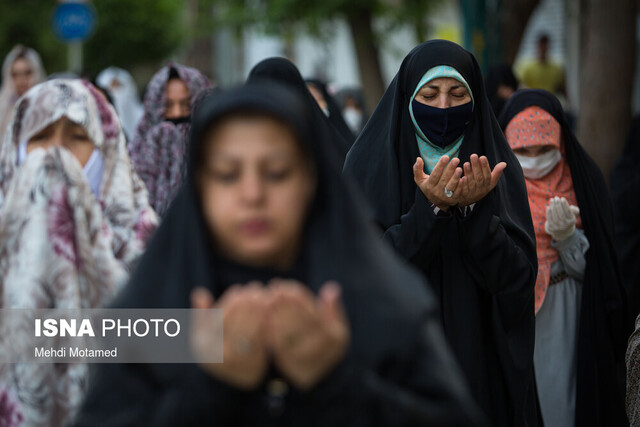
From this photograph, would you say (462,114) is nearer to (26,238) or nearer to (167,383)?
(26,238)

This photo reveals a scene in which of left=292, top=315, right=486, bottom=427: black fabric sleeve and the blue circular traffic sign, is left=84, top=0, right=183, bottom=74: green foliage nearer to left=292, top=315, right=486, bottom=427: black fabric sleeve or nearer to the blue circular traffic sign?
the blue circular traffic sign

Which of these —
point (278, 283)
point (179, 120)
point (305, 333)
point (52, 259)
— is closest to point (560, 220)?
point (52, 259)

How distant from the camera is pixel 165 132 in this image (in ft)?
19.7

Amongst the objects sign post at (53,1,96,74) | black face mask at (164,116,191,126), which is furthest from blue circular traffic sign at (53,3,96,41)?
black face mask at (164,116,191,126)

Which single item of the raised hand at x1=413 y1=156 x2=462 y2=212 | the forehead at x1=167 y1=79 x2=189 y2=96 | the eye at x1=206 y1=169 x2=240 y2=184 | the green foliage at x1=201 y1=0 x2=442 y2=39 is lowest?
the raised hand at x1=413 y1=156 x2=462 y2=212

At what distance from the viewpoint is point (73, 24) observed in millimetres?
14664

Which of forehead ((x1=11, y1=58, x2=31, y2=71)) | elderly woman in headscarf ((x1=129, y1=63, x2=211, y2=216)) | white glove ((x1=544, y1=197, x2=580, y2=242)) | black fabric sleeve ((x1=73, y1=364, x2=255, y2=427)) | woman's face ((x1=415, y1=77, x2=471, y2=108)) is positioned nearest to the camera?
black fabric sleeve ((x1=73, y1=364, x2=255, y2=427))

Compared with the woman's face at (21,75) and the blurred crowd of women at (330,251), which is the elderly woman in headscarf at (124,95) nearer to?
the woman's face at (21,75)

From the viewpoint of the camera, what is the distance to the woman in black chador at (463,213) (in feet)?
12.1

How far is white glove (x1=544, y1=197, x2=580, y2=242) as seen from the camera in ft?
15.2

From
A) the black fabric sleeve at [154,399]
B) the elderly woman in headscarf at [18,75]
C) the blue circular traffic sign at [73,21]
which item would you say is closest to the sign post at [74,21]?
the blue circular traffic sign at [73,21]

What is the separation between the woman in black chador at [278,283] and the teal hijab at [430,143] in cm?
186

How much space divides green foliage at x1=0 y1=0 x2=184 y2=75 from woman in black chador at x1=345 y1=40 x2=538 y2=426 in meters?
23.8

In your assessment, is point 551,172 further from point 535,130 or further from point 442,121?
point 442,121
